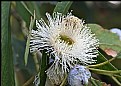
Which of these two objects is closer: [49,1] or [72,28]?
[72,28]

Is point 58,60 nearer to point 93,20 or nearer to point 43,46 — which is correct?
point 43,46

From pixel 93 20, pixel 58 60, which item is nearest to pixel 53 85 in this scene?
pixel 58 60

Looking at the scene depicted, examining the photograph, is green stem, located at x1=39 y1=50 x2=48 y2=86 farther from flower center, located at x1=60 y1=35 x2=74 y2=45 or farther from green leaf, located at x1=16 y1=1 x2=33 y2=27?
green leaf, located at x1=16 y1=1 x2=33 y2=27

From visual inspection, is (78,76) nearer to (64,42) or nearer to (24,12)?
(64,42)

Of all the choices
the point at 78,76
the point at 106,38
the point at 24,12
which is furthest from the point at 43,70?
the point at 24,12

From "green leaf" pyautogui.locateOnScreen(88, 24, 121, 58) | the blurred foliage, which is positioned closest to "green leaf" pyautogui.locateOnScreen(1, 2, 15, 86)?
the blurred foliage

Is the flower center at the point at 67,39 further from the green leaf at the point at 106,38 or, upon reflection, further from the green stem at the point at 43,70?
the green leaf at the point at 106,38

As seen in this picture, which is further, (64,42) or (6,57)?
(6,57)
